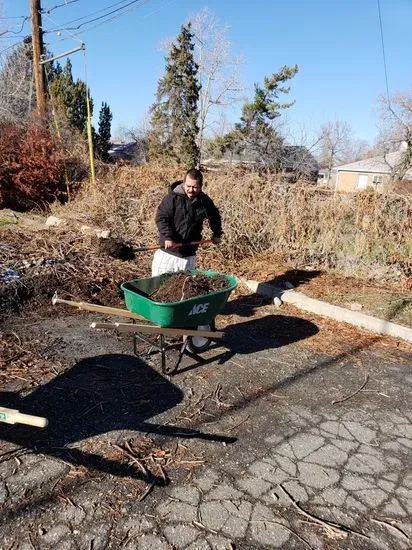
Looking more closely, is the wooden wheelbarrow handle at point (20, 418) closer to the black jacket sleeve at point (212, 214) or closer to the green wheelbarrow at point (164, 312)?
the green wheelbarrow at point (164, 312)

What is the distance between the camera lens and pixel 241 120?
33.0 metres

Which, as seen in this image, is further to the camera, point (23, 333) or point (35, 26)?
point (35, 26)

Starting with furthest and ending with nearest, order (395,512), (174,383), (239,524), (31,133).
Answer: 1. (31,133)
2. (174,383)
3. (395,512)
4. (239,524)

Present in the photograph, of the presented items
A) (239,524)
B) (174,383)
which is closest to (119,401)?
(174,383)

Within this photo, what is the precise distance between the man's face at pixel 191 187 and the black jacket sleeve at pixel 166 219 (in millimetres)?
217

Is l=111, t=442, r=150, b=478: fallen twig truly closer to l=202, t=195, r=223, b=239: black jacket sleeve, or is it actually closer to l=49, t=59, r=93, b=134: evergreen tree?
l=202, t=195, r=223, b=239: black jacket sleeve

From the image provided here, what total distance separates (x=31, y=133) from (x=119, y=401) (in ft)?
41.1

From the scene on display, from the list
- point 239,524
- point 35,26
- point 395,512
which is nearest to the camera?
point 239,524

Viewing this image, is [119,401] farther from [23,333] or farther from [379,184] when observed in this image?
[379,184]

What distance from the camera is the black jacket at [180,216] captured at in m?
4.82

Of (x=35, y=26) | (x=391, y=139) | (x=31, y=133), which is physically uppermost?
(x=35, y=26)

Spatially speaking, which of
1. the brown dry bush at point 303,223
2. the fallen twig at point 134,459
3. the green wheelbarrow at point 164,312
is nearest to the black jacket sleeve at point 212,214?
the green wheelbarrow at point 164,312

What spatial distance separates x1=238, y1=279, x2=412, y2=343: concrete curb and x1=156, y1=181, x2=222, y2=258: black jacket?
223 cm

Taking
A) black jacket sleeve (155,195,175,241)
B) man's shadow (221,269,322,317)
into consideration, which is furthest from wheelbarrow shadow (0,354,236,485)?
man's shadow (221,269,322,317)
